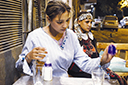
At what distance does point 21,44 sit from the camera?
2.24 metres

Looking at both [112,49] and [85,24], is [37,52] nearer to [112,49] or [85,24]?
[112,49]

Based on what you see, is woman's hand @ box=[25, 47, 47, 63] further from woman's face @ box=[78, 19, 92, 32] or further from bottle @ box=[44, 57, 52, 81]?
woman's face @ box=[78, 19, 92, 32]

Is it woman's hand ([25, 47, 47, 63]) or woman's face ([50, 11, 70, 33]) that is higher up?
woman's face ([50, 11, 70, 33])

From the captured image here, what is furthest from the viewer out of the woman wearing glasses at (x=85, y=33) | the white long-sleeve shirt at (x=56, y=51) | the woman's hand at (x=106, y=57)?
the woman wearing glasses at (x=85, y=33)

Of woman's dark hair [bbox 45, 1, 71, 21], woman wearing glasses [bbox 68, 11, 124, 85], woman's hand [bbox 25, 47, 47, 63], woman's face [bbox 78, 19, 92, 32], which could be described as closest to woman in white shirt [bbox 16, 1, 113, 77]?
woman's dark hair [bbox 45, 1, 71, 21]

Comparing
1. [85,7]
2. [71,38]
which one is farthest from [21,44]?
[85,7]

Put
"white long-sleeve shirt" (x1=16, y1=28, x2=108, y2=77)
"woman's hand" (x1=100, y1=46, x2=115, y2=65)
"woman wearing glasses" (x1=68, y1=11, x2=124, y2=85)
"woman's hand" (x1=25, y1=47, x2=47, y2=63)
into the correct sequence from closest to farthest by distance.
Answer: "woman's hand" (x1=25, y1=47, x2=47, y2=63) < "woman's hand" (x1=100, y1=46, x2=115, y2=65) < "white long-sleeve shirt" (x1=16, y1=28, x2=108, y2=77) < "woman wearing glasses" (x1=68, y1=11, x2=124, y2=85)

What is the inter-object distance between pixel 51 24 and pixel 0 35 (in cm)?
50

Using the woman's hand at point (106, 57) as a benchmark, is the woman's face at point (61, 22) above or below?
above

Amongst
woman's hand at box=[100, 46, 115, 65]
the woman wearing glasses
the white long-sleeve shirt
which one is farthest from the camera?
the woman wearing glasses

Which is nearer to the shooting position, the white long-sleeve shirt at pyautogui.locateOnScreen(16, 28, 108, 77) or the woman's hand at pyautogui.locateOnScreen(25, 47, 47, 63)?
the woman's hand at pyautogui.locateOnScreen(25, 47, 47, 63)

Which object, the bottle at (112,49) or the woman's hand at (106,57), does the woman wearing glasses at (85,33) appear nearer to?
the woman's hand at (106,57)

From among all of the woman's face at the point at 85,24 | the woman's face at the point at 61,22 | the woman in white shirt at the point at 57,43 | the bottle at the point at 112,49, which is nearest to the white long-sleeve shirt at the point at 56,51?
the woman in white shirt at the point at 57,43

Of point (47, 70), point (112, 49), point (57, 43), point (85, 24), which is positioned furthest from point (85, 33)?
point (47, 70)
